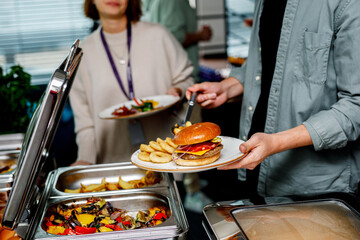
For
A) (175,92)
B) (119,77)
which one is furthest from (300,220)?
(119,77)

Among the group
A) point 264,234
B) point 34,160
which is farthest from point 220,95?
point 34,160

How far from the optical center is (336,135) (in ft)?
4.49

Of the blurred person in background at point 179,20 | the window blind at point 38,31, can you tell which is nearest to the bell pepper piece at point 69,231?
the blurred person in background at point 179,20

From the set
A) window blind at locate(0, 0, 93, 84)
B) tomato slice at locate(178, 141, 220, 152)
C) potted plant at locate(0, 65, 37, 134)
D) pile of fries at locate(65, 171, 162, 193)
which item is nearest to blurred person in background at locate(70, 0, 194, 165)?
potted plant at locate(0, 65, 37, 134)

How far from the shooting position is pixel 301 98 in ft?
5.00

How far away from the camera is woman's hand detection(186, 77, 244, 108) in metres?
1.79

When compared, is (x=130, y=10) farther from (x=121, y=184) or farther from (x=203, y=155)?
(x=203, y=155)

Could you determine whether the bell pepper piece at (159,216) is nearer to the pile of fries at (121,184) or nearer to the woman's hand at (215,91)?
the pile of fries at (121,184)

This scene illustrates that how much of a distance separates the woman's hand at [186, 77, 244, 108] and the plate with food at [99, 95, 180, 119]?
303 millimetres

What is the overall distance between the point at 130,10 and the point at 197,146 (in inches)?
56.4

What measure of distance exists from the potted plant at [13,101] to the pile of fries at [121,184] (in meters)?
0.84

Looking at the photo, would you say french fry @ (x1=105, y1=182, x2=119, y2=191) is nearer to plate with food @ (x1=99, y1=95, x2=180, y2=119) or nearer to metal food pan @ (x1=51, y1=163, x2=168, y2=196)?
metal food pan @ (x1=51, y1=163, x2=168, y2=196)

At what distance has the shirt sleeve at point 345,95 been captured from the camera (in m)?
1.33

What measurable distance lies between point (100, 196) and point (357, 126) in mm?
972
